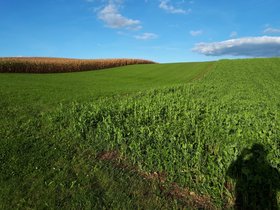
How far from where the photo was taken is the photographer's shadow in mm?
5750

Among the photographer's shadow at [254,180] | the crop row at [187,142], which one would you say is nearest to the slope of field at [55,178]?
the crop row at [187,142]

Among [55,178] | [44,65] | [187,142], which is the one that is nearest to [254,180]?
[187,142]

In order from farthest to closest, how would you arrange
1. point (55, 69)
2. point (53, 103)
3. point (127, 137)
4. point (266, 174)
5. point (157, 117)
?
point (55, 69) → point (53, 103) → point (157, 117) → point (127, 137) → point (266, 174)

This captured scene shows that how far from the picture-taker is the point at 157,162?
24.6ft

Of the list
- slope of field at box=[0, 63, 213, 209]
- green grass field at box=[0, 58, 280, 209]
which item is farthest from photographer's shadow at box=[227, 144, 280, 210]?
slope of field at box=[0, 63, 213, 209]

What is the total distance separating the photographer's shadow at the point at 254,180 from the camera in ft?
18.9

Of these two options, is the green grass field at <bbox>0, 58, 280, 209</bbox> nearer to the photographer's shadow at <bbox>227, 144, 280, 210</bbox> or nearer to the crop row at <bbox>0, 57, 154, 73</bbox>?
the photographer's shadow at <bbox>227, 144, 280, 210</bbox>

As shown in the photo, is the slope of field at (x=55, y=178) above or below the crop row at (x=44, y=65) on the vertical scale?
below

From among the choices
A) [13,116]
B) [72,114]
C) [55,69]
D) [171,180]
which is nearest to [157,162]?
[171,180]

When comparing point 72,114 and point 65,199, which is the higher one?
point 72,114

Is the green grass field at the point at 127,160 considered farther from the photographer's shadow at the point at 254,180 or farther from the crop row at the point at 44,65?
the crop row at the point at 44,65

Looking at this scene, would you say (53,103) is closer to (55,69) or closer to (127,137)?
(127,137)

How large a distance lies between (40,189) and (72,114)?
5.24 m

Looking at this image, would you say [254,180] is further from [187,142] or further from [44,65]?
[44,65]
